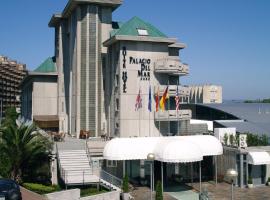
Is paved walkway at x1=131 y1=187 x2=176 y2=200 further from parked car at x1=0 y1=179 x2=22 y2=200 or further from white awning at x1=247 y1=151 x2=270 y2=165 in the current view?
parked car at x1=0 y1=179 x2=22 y2=200

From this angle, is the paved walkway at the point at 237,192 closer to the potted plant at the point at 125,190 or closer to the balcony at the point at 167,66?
the potted plant at the point at 125,190

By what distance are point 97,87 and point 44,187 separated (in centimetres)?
2215

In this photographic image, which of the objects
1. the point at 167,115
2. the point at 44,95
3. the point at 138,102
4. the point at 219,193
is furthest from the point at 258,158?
the point at 44,95

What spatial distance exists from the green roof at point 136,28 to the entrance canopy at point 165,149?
17354 mm

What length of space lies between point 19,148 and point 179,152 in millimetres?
13781

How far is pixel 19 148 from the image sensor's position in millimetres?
34844

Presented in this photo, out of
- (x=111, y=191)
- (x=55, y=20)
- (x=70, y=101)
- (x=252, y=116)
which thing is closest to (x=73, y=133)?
(x=70, y=101)

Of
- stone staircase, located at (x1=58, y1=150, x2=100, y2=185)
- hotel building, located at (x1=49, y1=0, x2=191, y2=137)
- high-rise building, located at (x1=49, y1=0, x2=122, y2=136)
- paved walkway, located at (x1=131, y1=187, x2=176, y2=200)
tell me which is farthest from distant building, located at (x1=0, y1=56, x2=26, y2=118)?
paved walkway, located at (x1=131, y1=187, x2=176, y2=200)

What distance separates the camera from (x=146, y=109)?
49938 mm

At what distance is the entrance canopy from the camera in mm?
34094

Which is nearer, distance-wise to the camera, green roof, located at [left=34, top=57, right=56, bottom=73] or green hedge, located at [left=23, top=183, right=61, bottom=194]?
green hedge, located at [left=23, top=183, right=61, bottom=194]

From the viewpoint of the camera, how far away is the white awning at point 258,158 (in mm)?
36934

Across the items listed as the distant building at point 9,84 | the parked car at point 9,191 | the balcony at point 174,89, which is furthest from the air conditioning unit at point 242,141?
the distant building at point 9,84

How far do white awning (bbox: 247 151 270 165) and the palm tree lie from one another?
1889 cm
